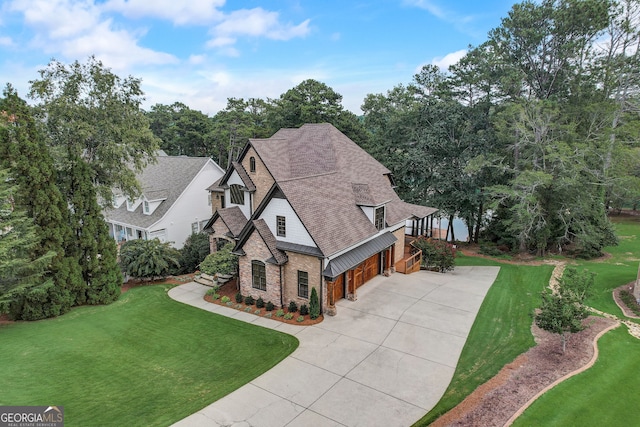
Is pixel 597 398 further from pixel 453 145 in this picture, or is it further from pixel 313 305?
pixel 453 145

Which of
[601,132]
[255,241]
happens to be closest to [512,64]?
[601,132]

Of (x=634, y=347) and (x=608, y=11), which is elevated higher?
(x=608, y=11)

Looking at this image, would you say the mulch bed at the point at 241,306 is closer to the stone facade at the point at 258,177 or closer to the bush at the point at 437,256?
the stone facade at the point at 258,177

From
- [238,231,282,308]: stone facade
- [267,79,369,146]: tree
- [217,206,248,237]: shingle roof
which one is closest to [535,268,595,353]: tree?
[238,231,282,308]: stone facade

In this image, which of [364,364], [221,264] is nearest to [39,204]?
[221,264]

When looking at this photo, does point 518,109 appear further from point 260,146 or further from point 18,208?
point 18,208

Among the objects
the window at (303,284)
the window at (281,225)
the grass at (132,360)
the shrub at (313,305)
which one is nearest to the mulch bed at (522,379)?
the grass at (132,360)
